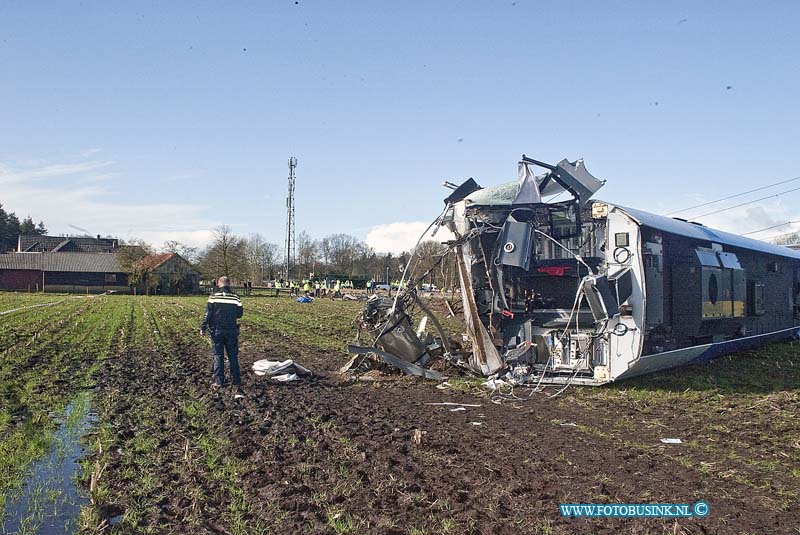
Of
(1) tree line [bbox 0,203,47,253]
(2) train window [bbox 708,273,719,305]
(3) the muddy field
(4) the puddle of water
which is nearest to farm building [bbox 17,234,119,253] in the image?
(1) tree line [bbox 0,203,47,253]

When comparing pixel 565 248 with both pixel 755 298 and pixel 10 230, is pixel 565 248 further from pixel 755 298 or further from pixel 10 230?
pixel 10 230

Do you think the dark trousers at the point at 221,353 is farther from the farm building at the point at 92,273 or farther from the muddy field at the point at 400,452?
the farm building at the point at 92,273

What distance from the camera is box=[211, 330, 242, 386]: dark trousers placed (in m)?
10.3

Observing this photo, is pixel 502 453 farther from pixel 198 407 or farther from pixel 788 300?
pixel 788 300

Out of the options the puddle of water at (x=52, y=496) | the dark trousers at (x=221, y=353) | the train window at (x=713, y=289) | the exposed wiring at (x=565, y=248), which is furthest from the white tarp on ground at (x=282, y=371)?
the train window at (x=713, y=289)

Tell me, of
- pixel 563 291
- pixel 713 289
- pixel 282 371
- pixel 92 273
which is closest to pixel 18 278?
pixel 92 273

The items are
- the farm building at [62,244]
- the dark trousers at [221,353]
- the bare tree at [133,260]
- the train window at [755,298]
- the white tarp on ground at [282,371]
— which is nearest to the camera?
the dark trousers at [221,353]

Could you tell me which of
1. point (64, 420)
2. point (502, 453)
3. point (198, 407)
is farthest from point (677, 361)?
point (64, 420)

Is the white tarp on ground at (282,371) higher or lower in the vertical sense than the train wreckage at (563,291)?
lower

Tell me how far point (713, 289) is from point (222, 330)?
8.66 m

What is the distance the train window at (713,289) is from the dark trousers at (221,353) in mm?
8290

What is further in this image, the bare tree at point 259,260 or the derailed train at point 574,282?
the bare tree at point 259,260

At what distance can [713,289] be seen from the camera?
11.8 meters

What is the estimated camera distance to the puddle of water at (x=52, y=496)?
4.58 metres
